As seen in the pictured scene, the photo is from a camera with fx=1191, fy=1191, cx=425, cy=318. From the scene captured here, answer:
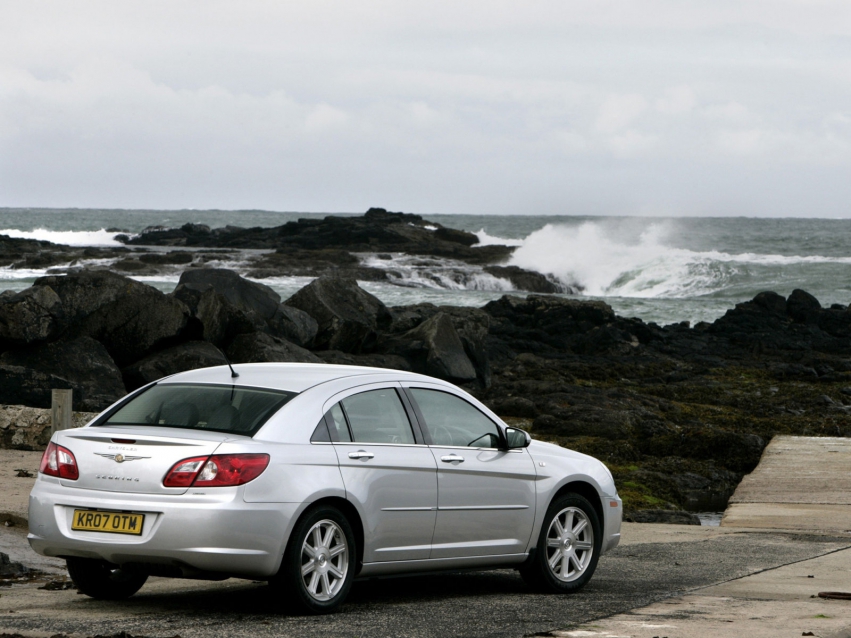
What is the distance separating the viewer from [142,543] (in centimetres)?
614

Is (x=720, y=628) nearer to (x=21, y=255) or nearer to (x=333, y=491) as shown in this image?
(x=333, y=491)

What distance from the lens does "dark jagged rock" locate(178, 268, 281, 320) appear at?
66.6ft

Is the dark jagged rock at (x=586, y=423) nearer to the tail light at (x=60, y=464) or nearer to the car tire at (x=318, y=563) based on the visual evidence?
the car tire at (x=318, y=563)

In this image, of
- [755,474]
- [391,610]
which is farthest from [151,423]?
[755,474]

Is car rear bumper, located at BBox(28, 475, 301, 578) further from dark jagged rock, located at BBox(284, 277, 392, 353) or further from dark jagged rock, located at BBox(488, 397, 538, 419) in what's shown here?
dark jagged rock, located at BBox(284, 277, 392, 353)

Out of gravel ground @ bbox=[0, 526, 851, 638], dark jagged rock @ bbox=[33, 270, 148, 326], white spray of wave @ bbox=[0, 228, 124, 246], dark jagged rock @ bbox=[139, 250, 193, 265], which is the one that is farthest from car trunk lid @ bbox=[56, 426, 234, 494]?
white spray of wave @ bbox=[0, 228, 124, 246]

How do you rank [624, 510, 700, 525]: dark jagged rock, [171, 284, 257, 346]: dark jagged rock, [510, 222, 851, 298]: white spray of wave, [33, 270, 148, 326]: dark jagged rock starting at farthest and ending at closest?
1. [510, 222, 851, 298]: white spray of wave
2. [171, 284, 257, 346]: dark jagged rock
3. [33, 270, 148, 326]: dark jagged rock
4. [624, 510, 700, 525]: dark jagged rock

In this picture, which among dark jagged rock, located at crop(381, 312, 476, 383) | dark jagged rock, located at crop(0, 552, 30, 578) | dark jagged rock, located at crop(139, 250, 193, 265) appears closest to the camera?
dark jagged rock, located at crop(0, 552, 30, 578)

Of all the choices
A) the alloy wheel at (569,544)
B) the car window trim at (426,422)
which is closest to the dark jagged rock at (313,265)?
the alloy wheel at (569,544)

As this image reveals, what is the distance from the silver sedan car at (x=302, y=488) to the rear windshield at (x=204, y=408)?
1 centimetres

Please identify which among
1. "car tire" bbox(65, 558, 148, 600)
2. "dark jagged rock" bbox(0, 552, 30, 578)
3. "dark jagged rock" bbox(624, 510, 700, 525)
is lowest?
"dark jagged rock" bbox(624, 510, 700, 525)

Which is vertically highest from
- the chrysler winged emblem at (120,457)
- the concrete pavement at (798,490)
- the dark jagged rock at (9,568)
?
the chrysler winged emblem at (120,457)

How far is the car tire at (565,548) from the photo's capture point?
7863 millimetres

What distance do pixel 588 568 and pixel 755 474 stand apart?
7.73m
